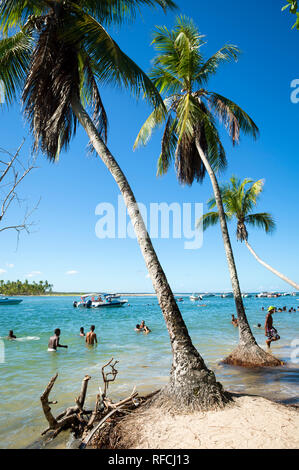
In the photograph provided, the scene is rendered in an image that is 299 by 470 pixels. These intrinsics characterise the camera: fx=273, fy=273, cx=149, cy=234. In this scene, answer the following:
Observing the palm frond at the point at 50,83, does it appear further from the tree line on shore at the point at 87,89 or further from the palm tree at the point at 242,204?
the palm tree at the point at 242,204

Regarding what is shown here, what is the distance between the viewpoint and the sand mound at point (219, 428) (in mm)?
3725

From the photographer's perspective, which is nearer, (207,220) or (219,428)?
(219,428)

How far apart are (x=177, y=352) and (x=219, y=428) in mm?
1358

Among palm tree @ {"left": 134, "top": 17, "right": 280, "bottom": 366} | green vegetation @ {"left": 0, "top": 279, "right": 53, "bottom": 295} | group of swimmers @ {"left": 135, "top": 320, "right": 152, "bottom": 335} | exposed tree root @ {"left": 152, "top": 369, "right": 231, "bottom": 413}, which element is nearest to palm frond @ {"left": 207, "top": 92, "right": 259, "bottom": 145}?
palm tree @ {"left": 134, "top": 17, "right": 280, "bottom": 366}

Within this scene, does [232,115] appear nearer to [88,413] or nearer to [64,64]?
[64,64]

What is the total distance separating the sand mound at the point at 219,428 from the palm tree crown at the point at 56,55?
6.61 metres

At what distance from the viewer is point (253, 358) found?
9.45 meters

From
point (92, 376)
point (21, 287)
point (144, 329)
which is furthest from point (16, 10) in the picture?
point (21, 287)

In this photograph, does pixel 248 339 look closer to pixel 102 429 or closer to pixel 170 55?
pixel 102 429

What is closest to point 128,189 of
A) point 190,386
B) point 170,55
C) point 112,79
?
point 112,79

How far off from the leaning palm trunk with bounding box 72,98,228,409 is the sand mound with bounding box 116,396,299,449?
0.25 meters

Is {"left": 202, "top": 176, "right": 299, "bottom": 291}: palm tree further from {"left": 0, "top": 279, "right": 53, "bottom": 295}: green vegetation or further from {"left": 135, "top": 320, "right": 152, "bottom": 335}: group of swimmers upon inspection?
{"left": 0, "top": 279, "right": 53, "bottom": 295}: green vegetation
